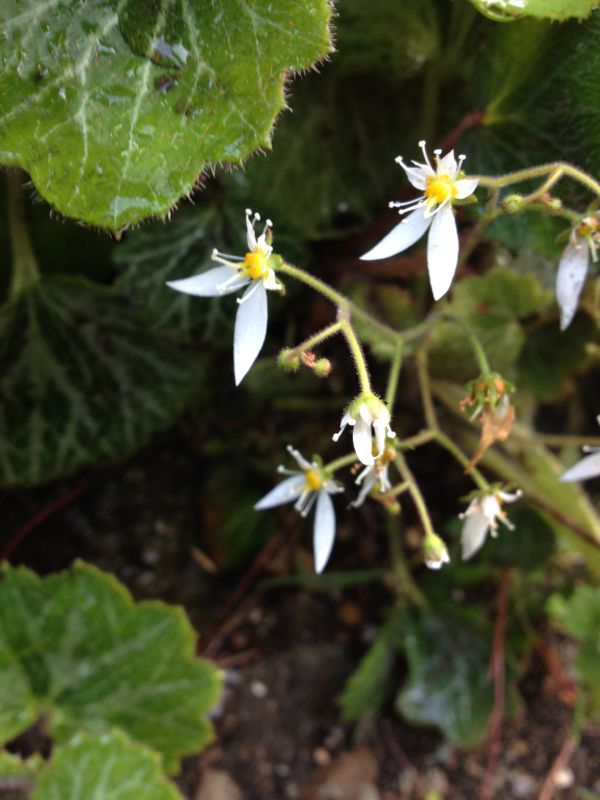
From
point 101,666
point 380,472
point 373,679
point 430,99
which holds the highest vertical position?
point 430,99

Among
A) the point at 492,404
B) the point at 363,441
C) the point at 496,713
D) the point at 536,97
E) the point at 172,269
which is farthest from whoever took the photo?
the point at 496,713

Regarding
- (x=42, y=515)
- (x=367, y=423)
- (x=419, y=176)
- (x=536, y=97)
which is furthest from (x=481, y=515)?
(x=42, y=515)

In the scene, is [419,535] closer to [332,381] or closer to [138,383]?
[332,381]

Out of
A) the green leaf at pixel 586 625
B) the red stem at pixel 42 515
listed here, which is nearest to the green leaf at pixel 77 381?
the red stem at pixel 42 515

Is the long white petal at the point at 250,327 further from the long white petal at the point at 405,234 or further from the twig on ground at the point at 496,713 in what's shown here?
the twig on ground at the point at 496,713

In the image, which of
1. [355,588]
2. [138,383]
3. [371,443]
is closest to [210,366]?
[138,383]

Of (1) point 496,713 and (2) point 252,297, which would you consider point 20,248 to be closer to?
(2) point 252,297
